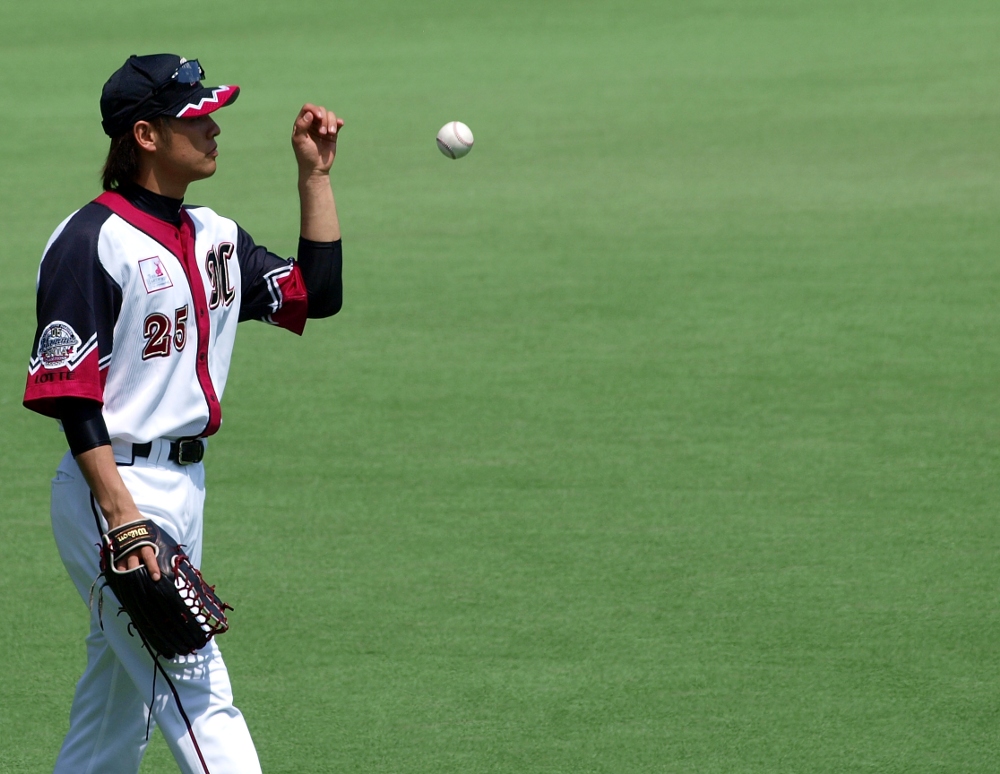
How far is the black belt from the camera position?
3.52 metres

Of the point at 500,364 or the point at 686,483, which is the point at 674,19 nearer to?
the point at 500,364

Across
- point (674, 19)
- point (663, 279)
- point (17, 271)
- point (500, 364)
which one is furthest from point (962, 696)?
point (674, 19)

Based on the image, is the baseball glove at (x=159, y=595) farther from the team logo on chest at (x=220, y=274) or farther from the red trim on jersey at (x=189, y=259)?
the team logo on chest at (x=220, y=274)

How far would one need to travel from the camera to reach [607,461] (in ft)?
22.6

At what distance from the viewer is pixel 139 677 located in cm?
348

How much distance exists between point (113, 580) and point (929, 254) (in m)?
8.00

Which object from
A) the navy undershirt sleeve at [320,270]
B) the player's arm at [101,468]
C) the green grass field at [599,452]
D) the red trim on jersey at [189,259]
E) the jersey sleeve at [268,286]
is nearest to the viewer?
the player's arm at [101,468]

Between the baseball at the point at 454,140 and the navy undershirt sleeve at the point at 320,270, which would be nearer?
the navy undershirt sleeve at the point at 320,270

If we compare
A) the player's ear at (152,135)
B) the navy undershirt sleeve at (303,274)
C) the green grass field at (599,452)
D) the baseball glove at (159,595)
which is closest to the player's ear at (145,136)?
the player's ear at (152,135)

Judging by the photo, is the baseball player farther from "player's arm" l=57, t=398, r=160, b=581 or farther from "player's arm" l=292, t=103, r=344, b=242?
"player's arm" l=292, t=103, r=344, b=242

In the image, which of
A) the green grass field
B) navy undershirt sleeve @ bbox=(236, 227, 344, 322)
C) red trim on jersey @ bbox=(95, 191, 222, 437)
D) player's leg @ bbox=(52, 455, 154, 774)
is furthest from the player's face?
the green grass field

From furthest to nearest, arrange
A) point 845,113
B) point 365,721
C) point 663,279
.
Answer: point 845,113
point 663,279
point 365,721

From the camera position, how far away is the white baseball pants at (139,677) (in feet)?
11.3

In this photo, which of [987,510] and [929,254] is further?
[929,254]
